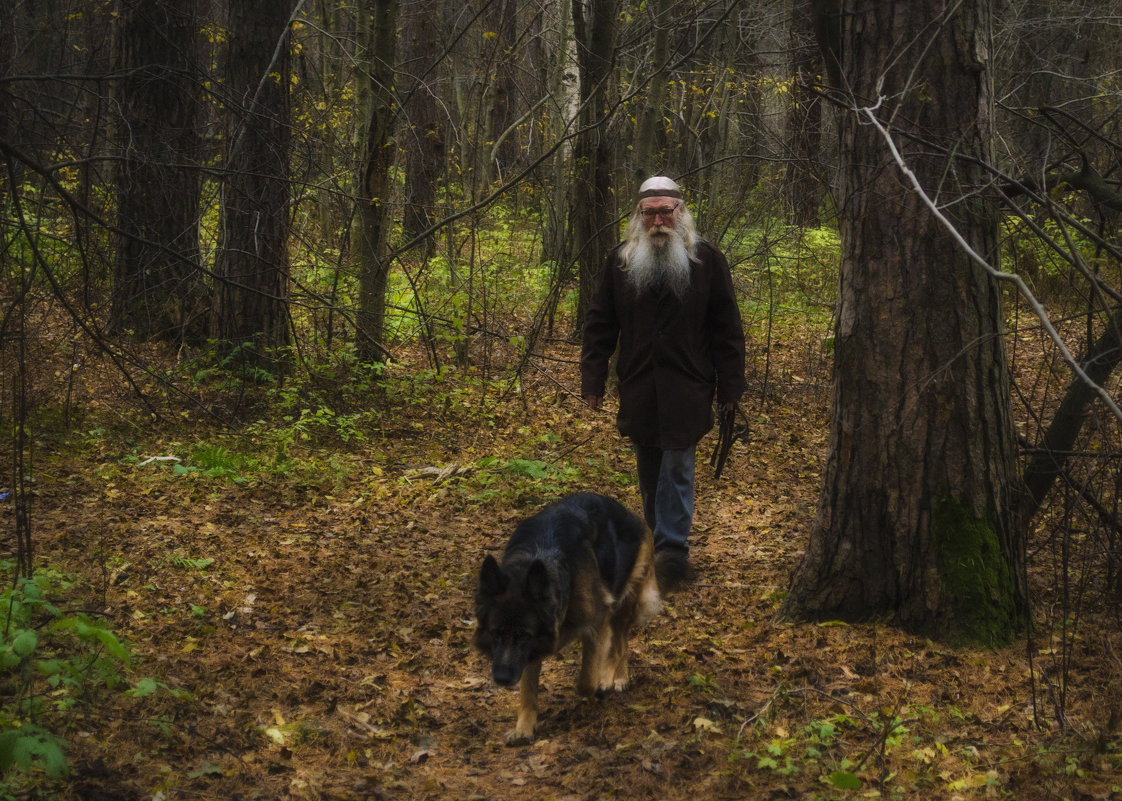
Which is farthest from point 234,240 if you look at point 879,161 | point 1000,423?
point 1000,423

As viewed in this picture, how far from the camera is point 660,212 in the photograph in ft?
20.5

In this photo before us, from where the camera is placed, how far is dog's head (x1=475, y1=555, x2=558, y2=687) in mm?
4281

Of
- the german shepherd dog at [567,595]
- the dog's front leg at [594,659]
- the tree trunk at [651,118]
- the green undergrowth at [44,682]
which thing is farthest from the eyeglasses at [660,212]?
the tree trunk at [651,118]

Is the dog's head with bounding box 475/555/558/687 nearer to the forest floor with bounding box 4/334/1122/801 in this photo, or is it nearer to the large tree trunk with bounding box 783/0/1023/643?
the forest floor with bounding box 4/334/1122/801

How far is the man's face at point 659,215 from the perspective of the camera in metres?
6.24

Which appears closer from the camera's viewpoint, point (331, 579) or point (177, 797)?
point (177, 797)

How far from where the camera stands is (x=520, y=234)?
2109cm

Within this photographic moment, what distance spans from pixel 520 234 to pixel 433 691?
1673 cm

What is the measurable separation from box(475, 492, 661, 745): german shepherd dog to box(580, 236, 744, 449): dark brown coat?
105 cm

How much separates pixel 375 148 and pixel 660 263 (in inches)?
232

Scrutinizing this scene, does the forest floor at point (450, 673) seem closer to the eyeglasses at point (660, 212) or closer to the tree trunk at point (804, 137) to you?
the eyeglasses at point (660, 212)

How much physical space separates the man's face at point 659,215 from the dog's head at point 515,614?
9.18ft

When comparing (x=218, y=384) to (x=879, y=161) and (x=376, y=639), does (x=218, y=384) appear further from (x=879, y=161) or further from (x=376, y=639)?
(x=879, y=161)

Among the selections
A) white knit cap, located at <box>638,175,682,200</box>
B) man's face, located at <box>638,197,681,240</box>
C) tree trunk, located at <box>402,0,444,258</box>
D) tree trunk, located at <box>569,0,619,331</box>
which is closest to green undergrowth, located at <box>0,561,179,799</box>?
man's face, located at <box>638,197,681,240</box>
